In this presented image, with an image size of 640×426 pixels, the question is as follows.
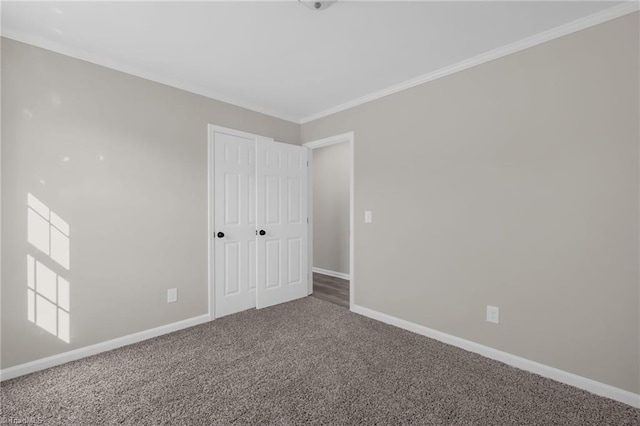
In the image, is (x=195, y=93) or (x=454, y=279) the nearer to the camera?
(x=454, y=279)

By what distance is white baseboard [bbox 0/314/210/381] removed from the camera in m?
2.10

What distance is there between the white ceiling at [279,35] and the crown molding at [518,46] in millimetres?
39

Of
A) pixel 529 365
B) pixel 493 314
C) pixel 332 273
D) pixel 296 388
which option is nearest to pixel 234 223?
pixel 296 388

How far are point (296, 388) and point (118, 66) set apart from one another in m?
3.03

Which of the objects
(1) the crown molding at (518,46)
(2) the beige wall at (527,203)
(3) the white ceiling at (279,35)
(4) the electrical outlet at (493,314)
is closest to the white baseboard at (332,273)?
(2) the beige wall at (527,203)

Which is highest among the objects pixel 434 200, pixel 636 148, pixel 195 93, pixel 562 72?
pixel 195 93

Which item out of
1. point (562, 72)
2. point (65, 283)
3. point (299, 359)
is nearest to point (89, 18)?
point (65, 283)

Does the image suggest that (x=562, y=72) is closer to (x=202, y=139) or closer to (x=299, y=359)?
(x=299, y=359)

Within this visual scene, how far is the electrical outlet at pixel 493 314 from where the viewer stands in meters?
2.38

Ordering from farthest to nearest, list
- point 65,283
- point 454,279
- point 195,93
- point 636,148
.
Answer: point 195,93 → point 454,279 → point 65,283 → point 636,148

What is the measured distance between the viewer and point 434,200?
2.77 metres

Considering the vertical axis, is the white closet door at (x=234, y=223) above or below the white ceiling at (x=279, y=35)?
below

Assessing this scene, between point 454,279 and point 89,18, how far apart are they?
346cm

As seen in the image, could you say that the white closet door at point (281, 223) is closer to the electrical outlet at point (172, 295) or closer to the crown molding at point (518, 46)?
the electrical outlet at point (172, 295)
